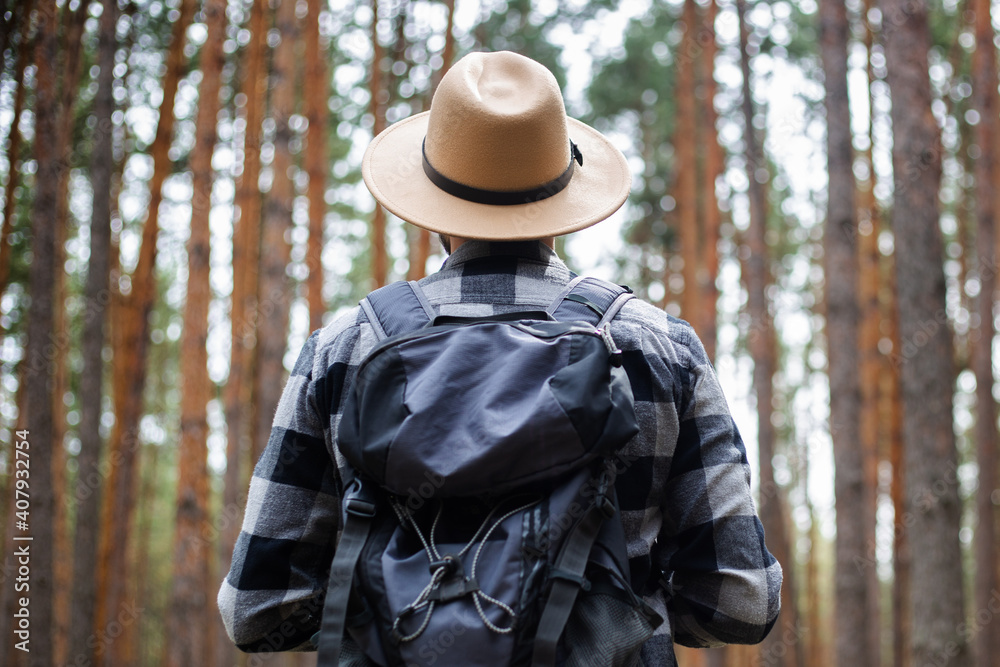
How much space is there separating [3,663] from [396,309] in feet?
25.7

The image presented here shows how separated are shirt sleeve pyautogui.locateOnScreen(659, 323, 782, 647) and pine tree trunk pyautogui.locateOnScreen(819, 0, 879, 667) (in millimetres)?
6128

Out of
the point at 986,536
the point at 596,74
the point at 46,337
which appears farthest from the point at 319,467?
the point at 596,74

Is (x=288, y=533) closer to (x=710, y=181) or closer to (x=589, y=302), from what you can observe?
(x=589, y=302)

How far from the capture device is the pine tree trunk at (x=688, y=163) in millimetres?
10461

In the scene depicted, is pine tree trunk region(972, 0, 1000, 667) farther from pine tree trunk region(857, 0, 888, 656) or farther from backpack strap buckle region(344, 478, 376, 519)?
backpack strap buckle region(344, 478, 376, 519)

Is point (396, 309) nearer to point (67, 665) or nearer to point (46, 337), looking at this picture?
point (46, 337)

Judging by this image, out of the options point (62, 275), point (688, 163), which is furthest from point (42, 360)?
point (688, 163)

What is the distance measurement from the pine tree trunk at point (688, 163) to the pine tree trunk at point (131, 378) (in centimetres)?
614

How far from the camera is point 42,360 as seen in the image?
562cm

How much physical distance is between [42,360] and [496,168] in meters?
5.16

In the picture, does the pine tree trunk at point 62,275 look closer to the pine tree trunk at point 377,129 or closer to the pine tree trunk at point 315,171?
the pine tree trunk at point 315,171

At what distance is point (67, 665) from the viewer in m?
7.11

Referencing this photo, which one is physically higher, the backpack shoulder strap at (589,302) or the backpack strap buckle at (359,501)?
the backpack shoulder strap at (589,302)

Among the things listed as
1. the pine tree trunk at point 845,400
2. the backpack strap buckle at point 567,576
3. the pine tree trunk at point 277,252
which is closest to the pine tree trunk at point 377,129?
the pine tree trunk at point 277,252
